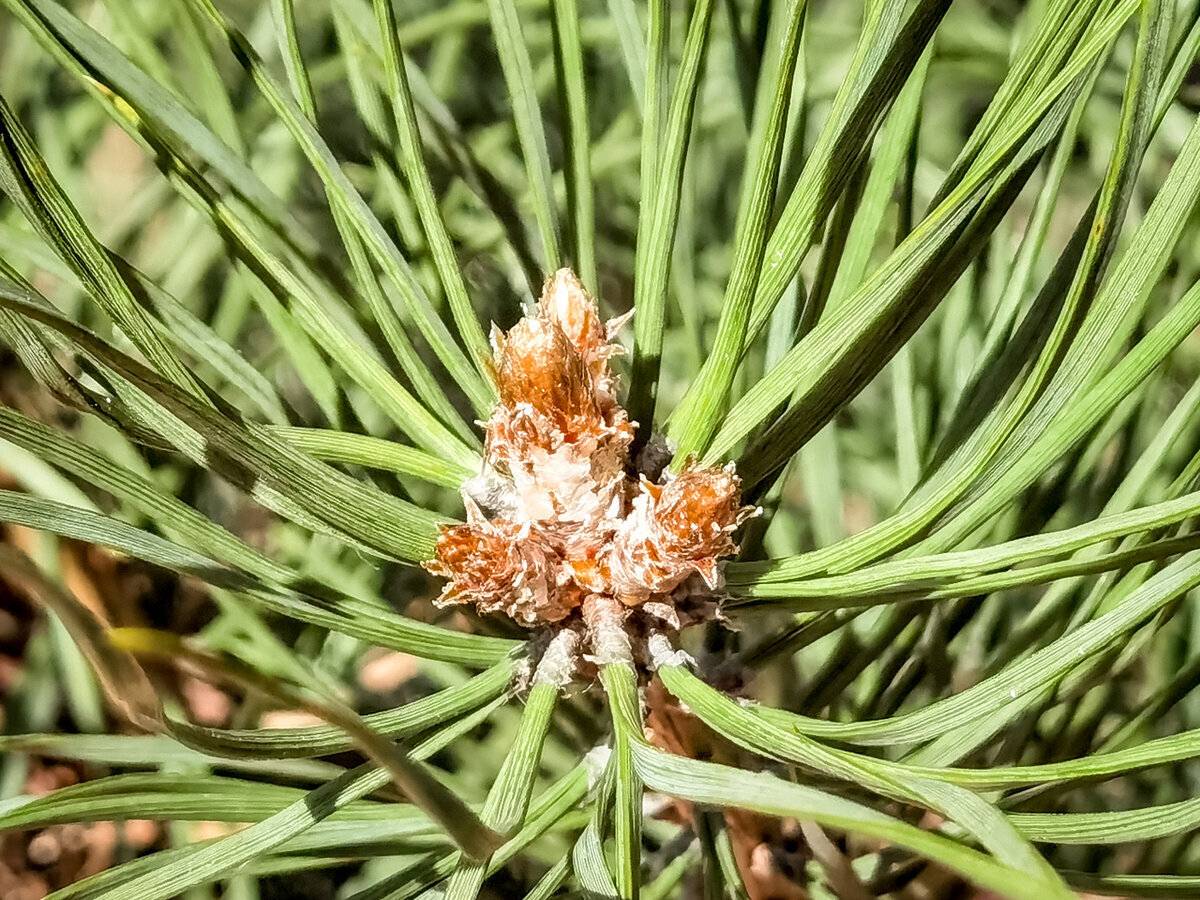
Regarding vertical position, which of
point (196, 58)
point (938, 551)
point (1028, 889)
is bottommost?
point (1028, 889)

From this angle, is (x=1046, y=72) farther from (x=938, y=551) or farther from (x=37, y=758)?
(x=37, y=758)

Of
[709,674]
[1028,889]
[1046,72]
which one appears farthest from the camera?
[709,674]

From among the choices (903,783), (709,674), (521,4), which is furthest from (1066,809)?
(521,4)
